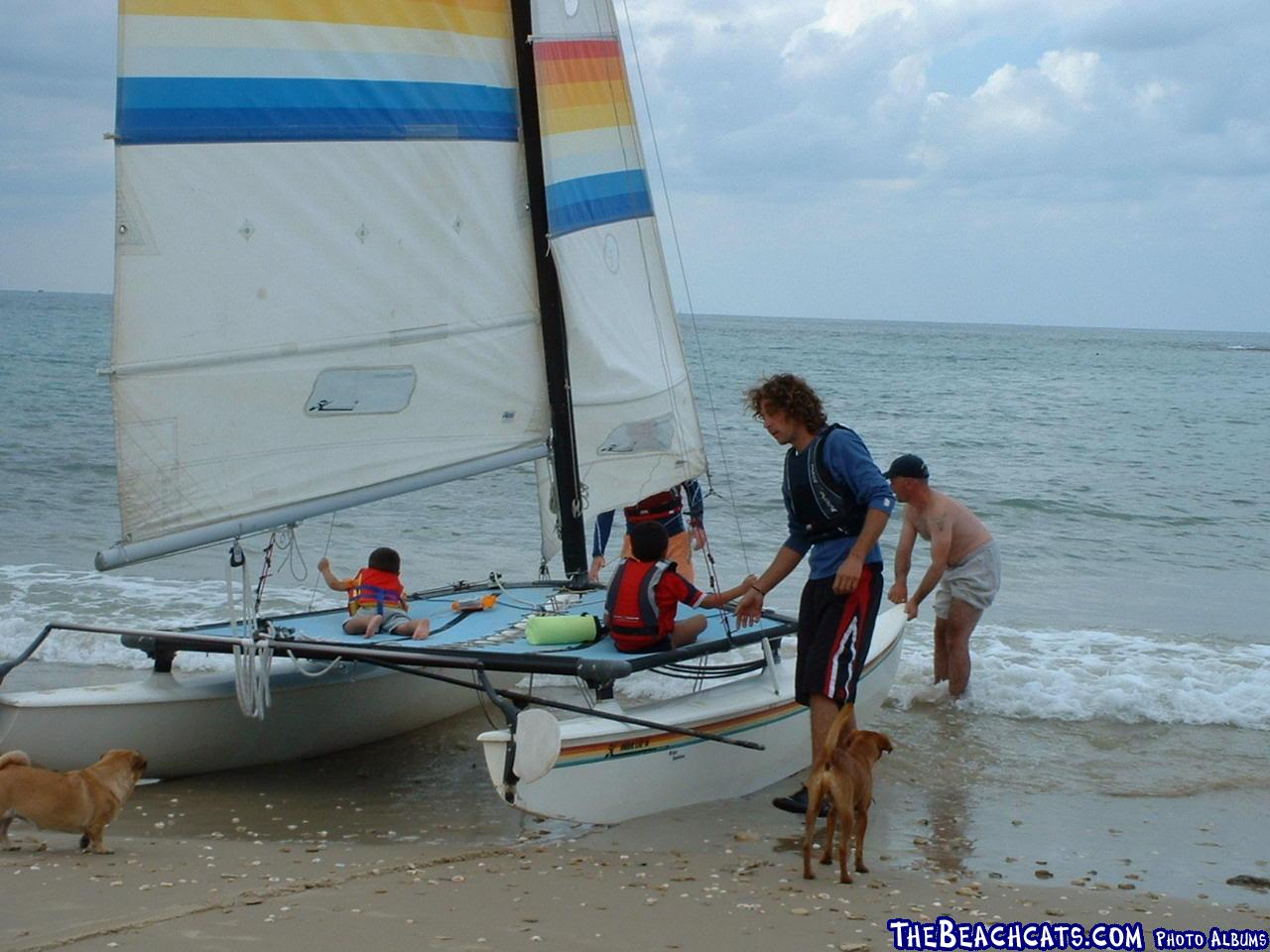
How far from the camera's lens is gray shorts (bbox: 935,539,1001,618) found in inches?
286

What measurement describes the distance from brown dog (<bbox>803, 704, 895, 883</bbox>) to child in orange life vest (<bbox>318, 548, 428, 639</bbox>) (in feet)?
6.96

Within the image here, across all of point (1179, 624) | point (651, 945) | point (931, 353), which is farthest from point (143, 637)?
point (931, 353)

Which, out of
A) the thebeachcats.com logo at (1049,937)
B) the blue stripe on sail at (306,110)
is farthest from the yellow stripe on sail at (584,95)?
the thebeachcats.com logo at (1049,937)

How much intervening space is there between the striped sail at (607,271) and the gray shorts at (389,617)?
110cm

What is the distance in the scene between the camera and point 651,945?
12.4 feet

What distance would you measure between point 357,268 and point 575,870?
2.90 m

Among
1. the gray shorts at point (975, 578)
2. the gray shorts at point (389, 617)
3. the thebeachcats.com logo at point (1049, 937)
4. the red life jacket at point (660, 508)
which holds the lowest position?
the thebeachcats.com logo at point (1049, 937)

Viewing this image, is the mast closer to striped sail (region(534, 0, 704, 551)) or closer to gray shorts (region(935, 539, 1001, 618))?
striped sail (region(534, 0, 704, 551))

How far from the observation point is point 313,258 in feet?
19.7

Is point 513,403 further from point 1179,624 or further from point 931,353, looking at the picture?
point 931,353

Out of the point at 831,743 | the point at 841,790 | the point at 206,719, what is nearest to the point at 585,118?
the point at 206,719

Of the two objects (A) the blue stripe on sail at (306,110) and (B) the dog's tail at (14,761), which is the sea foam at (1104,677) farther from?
(B) the dog's tail at (14,761)

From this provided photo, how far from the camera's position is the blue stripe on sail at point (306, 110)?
561cm

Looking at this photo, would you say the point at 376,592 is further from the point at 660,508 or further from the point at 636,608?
the point at 660,508
